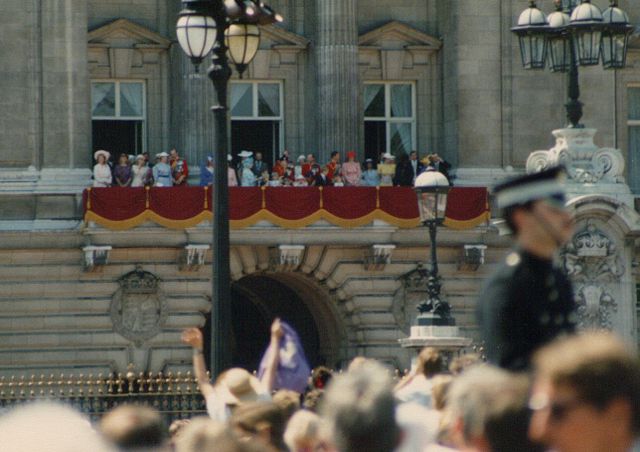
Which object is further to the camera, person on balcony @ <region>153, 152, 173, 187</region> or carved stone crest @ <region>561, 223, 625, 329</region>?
person on balcony @ <region>153, 152, 173, 187</region>

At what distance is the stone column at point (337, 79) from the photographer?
1784 inches

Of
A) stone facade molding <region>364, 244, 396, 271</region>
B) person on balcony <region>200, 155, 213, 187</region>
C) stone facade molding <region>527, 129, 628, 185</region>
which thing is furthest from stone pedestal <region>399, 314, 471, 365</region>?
person on balcony <region>200, 155, 213, 187</region>

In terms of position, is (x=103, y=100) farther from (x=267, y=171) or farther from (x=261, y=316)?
(x=261, y=316)

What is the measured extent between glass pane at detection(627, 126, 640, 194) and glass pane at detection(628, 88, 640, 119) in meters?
0.29

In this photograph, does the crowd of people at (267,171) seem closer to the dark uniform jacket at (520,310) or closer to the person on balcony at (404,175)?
the person on balcony at (404,175)

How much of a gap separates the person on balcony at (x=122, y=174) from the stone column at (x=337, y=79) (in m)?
4.45

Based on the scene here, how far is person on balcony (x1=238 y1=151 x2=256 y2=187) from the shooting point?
4366cm

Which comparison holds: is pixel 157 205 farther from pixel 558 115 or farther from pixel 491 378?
pixel 491 378

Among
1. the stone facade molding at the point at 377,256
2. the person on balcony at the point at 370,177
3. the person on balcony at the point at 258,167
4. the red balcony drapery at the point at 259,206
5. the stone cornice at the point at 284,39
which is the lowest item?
the stone facade molding at the point at 377,256

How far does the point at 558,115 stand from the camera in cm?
4619

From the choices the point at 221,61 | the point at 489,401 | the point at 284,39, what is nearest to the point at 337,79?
the point at 284,39

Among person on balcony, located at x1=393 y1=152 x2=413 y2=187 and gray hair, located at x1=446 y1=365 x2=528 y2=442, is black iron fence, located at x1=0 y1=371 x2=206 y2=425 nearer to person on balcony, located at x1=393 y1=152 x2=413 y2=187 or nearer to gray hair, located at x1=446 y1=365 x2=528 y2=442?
person on balcony, located at x1=393 y1=152 x2=413 y2=187

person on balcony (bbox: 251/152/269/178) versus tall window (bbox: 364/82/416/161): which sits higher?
tall window (bbox: 364/82/416/161)

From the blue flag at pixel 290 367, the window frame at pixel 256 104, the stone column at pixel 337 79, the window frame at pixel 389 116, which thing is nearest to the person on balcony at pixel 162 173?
the window frame at pixel 256 104
